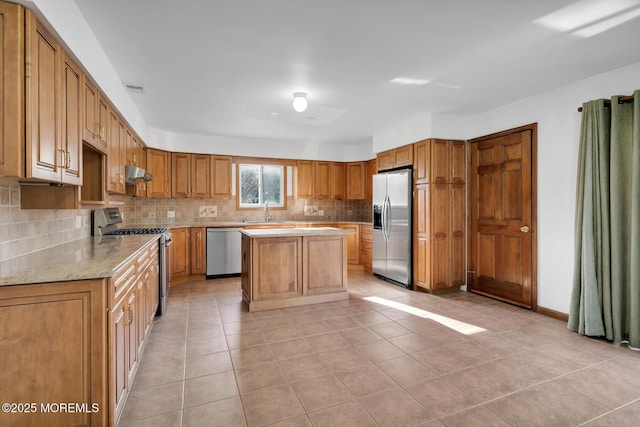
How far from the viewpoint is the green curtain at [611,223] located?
2.80 m

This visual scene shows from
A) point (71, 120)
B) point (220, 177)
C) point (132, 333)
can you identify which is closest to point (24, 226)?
point (71, 120)

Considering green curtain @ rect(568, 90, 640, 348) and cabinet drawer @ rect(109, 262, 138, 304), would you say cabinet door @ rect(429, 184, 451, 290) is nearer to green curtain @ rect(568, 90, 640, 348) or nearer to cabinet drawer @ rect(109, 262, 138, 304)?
green curtain @ rect(568, 90, 640, 348)

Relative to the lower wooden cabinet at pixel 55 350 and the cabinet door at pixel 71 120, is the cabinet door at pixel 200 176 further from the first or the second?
the lower wooden cabinet at pixel 55 350

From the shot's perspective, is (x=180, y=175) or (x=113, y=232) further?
(x=180, y=175)

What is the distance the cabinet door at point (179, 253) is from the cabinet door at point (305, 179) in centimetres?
238

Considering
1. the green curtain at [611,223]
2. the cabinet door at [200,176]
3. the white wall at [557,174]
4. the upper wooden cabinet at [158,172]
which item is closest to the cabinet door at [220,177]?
the cabinet door at [200,176]

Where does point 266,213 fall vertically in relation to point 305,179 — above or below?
below

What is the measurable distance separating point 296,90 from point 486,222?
10.1 feet

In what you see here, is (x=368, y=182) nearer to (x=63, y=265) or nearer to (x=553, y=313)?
(x=553, y=313)

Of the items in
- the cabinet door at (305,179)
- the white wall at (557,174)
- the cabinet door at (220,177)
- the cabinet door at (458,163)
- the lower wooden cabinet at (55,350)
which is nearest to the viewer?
the lower wooden cabinet at (55,350)

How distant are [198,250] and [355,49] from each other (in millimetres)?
4153

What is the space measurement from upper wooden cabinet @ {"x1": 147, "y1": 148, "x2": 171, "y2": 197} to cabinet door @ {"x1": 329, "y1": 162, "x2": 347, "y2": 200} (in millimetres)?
3185

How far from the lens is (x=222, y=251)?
5.59 metres

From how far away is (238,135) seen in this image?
5988 mm
